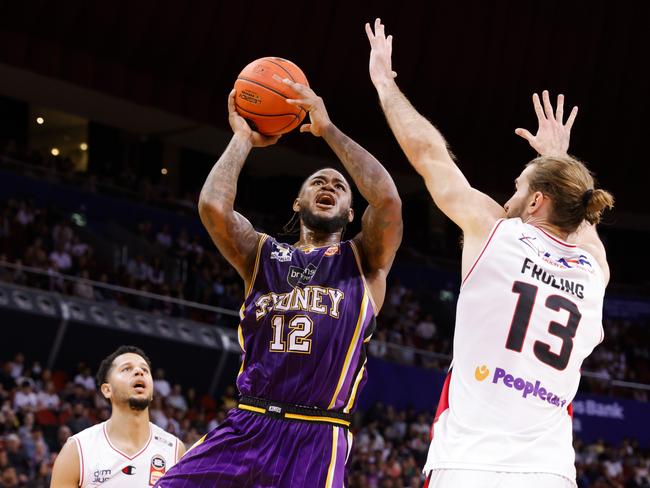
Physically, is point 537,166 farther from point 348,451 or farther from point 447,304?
point 447,304

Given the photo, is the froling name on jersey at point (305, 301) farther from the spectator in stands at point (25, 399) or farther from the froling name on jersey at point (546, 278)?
the spectator in stands at point (25, 399)

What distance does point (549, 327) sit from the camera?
3648 mm

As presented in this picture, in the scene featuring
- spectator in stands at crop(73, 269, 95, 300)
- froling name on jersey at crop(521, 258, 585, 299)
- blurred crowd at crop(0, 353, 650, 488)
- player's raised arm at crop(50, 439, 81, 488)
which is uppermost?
froling name on jersey at crop(521, 258, 585, 299)

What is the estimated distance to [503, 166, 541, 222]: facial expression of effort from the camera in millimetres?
3838

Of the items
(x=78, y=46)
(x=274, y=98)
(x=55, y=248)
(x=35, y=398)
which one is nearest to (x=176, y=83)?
(x=78, y=46)

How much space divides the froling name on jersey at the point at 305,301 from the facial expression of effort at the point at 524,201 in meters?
1.56

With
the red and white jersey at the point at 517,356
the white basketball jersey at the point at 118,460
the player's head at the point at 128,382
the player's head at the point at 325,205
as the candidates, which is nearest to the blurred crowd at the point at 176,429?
the player's head at the point at 128,382

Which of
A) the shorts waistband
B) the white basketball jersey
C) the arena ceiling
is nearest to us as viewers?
the shorts waistband

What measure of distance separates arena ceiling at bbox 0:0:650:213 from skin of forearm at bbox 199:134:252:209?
18391 millimetres

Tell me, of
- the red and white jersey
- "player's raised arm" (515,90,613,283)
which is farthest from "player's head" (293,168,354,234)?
the red and white jersey

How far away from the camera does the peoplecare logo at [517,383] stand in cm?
359

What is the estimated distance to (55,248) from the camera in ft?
67.6

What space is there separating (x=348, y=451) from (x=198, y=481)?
0.80 metres

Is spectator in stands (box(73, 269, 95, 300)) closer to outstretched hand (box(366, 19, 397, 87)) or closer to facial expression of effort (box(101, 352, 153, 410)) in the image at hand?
facial expression of effort (box(101, 352, 153, 410))
